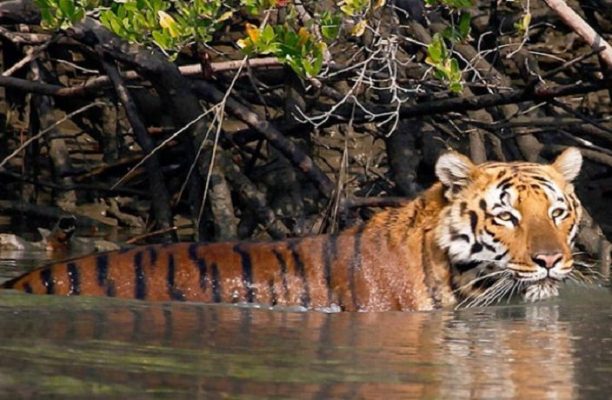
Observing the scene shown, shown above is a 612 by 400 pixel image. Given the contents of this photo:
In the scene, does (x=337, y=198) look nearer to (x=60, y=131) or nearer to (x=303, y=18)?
(x=303, y=18)

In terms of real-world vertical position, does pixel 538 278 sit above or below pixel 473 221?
below

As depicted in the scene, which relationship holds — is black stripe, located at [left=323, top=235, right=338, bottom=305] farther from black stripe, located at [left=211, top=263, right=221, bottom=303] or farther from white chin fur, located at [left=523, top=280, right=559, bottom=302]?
white chin fur, located at [left=523, top=280, right=559, bottom=302]

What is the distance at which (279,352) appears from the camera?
6.24m

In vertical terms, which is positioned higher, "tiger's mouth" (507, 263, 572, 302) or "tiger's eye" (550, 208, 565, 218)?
"tiger's eye" (550, 208, 565, 218)

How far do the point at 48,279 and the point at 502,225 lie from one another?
199 cm

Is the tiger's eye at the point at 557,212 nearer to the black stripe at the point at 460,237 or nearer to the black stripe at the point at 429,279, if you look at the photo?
the black stripe at the point at 460,237

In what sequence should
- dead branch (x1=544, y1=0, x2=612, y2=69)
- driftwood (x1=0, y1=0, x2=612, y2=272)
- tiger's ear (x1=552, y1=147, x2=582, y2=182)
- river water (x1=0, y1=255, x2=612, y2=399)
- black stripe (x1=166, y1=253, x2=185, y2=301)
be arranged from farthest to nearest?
driftwood (x1=0, y1=0, x2=612, y2=272)
dead branch (x1=544, y1=0, x2=612, y2=69)
tiger's ear (x1=552, y1=147, x2=582, y2=182)
black stripe (x1=166, y1=253, x2=185, y2=301)
river water (x1=0, y1=255, x2=612, y2=399)

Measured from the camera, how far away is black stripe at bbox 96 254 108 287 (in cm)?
770

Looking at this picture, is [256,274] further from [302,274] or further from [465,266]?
[465,266]

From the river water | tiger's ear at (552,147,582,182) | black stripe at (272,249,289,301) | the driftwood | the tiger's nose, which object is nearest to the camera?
the river water

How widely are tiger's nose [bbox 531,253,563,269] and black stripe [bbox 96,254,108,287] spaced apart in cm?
183

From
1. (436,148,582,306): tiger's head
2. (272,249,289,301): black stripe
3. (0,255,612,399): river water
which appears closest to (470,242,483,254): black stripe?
(436,148,582,306): tiger's head

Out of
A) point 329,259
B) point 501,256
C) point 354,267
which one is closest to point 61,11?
point 329,259

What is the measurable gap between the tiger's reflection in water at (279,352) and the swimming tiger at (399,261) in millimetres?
167
